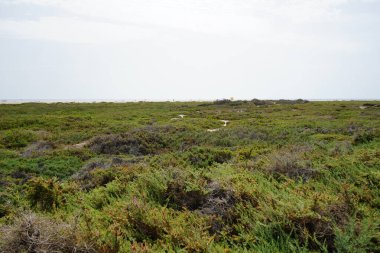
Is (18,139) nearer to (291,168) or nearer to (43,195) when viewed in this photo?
(43,195)

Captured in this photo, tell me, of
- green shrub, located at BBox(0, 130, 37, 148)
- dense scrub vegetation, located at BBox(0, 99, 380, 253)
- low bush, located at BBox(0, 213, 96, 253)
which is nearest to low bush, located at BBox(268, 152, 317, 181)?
dense scrub vegetation, located at BBox(0, 99, 380, 253)

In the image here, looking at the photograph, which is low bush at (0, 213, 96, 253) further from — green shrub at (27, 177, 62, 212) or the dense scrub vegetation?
green shrub at (27, 177, 62, 212)

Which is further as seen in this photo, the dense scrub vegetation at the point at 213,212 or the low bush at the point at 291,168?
the low bush at the point at 291,168

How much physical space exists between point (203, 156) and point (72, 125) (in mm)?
21358

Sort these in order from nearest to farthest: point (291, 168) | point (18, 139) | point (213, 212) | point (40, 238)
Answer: point (40, 238)
point (213, 212)
point (291, 168)
point (18, 139)

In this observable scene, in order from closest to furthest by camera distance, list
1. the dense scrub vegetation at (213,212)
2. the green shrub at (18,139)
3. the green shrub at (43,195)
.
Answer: the dense scrub vegetation at (213,212)
the green shrub at (43,195)
the green shrub at (18,139)

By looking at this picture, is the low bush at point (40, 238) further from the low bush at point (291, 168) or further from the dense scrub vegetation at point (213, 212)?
the low bush at point (291, 168)

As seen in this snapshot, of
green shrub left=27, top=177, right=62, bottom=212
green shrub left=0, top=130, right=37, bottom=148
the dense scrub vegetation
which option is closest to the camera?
the dense scrub vegetation

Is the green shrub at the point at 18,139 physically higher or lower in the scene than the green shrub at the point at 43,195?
lower

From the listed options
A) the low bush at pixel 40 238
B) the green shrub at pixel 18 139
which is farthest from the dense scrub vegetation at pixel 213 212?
the green shrub at pixel 18 139

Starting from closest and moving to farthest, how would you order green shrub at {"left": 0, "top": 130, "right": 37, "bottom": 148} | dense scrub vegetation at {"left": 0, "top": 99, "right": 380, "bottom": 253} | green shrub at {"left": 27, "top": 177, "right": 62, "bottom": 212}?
dense scrub vegetation at {"left": 0, "top": 99, "right": 380, "bottom": 253} → green shrub at {"left": 27, "top": 177, "right": 62, "bottom": 212} → green shrub at {"left": 0, "top": 130, "right": 37, "bottom": 148}

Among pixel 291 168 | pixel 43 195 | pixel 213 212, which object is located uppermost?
pixel 291 168

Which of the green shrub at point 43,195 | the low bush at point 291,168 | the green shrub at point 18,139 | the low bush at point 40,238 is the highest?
the low bush at point 291,168

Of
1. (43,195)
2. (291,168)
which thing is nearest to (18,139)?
(43,195)
